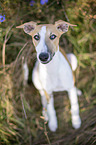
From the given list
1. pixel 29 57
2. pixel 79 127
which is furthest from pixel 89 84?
pixel 29 57

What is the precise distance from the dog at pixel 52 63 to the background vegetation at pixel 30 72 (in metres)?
0.30

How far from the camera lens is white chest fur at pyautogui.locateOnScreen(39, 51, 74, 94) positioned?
8.45ft

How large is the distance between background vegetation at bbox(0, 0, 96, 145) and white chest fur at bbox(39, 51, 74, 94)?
0.58 metres

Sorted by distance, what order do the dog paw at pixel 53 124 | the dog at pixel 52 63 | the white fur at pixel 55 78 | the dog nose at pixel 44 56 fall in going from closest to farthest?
the dog nose at pixel 44 56 < the dog at pixel 52 63 < the white fur at pixel 55 78 < the dog paw at pixel 53 124

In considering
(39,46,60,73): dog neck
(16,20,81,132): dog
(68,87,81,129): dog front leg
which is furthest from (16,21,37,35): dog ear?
(68,87,81,129): dog front leg

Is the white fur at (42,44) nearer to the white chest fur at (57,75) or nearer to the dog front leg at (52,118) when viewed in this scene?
the white chest fur at (57,75)

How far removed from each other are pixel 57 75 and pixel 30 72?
4.23ft

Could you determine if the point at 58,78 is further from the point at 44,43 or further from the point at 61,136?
the point at 61,136

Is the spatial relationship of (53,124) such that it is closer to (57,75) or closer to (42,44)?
(57,75)

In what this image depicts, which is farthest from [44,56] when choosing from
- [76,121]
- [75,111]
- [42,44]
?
[76,121]

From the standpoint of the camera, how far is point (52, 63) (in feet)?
8.18

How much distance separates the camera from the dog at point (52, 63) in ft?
7.00

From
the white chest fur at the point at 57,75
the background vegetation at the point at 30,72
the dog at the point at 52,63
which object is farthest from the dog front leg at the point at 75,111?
the white chest fur at the point at 57,75

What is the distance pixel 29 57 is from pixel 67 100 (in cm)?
156
